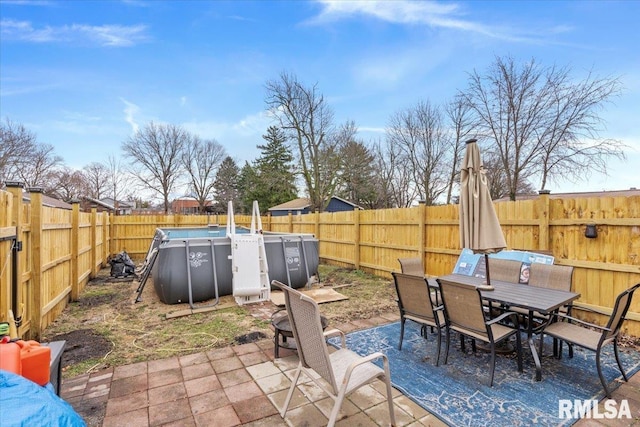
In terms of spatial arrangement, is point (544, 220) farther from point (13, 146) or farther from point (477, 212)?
point (13, 146)

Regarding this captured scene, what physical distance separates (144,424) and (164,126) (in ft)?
90.1

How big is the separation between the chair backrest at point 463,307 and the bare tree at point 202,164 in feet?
91.4

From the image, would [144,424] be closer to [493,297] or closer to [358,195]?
[493,297]

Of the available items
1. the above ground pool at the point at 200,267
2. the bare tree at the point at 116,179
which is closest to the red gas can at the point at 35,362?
the above ground pool at the point at 200,267

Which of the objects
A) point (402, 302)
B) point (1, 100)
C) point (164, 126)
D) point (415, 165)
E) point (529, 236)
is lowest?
point (402, 302)

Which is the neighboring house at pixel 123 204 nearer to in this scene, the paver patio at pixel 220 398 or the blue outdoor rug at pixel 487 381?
the paver patio at pixel 220 398

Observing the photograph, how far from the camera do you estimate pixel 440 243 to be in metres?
6.29

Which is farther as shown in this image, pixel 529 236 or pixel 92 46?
pixel 92 46

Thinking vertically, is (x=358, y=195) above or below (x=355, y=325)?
above

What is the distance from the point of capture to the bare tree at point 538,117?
1111 centimetres

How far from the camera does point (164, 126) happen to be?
25547mm

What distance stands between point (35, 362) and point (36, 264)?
10.2 ft

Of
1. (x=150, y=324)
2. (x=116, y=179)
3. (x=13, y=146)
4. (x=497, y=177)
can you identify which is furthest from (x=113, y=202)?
(x=497, y=177)

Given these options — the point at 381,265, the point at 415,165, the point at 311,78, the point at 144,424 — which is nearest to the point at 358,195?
the point at 415,165
